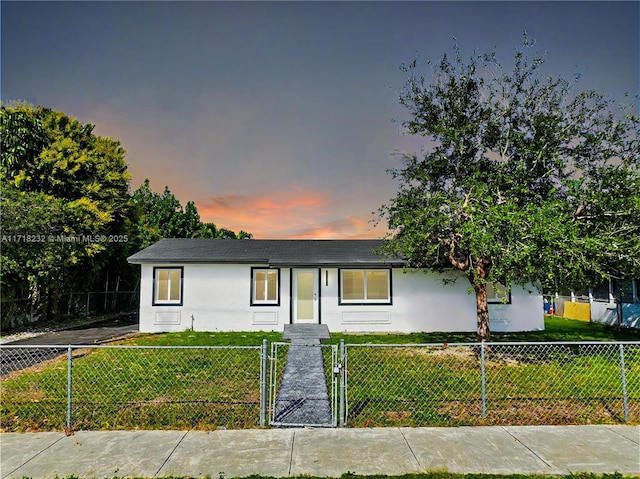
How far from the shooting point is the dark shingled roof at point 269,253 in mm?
14156

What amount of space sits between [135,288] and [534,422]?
2285cm

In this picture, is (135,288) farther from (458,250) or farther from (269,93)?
(458,250)

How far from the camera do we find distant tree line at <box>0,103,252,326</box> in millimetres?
13164

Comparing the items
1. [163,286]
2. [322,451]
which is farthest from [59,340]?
[322,451]

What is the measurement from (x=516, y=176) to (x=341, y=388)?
690cm

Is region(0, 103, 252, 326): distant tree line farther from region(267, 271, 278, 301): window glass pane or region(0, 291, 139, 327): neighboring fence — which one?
region(267, 271, 278, 301): window glass pane

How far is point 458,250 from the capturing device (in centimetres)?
1112

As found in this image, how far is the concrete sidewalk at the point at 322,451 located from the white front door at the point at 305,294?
9.12 meters

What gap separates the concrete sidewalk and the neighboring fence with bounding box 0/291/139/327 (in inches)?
458

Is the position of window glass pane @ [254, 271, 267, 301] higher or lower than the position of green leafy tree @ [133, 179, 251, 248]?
lower

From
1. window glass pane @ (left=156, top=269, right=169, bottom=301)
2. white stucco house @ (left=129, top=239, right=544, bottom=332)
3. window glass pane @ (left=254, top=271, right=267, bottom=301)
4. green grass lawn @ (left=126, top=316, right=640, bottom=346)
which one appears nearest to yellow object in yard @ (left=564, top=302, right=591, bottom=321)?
green grass lawn @ (left=126, top=316, right=640, bottom=346)

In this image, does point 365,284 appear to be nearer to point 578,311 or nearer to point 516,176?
point 516,176

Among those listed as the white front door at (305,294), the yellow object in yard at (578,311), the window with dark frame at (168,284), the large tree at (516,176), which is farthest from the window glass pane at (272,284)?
the yellow object in yard at (578,311)

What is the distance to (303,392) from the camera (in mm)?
6898
